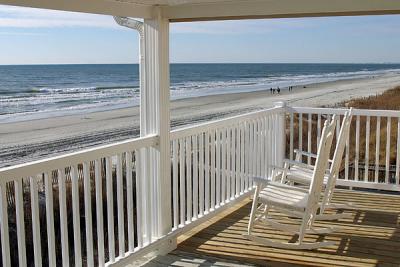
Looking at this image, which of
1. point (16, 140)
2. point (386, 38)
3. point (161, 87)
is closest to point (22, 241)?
point (161, 87)

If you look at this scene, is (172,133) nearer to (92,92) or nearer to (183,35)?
(92,92)

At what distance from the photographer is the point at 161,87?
3918mm

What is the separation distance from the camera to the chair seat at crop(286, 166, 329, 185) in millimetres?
4852

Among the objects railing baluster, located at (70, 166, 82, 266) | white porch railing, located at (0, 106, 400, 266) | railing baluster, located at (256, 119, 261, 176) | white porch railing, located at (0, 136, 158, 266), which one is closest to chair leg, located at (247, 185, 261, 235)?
white porch railing, located at (0, 106, 400, 266)

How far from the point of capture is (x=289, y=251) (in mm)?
4121

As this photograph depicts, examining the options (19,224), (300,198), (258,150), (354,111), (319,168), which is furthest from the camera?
(258,150)

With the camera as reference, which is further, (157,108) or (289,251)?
(289,251)

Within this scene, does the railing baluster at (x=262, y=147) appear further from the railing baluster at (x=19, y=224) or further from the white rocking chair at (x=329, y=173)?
the railing baluster at (x=19, y=224)

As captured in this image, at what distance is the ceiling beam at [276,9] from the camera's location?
324cm

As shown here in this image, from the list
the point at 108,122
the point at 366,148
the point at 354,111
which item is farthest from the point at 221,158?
the point at 108,122

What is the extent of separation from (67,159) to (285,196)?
1908mm

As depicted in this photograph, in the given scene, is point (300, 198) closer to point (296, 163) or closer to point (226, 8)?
point (296, 163)

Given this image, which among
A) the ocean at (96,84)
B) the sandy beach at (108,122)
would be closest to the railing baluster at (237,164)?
the sandy beach at (108,122)

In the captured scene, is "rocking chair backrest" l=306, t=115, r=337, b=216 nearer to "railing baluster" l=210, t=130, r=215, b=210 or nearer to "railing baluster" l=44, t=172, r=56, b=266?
"railing baluster" l=210, t=130, r=215, b=210
